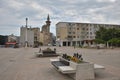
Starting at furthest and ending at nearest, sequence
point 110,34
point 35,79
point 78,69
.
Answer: point 110,34 → point 35,79 → point 78,69

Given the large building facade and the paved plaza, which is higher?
the large building facade

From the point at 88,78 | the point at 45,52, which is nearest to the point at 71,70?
the point at 88,78

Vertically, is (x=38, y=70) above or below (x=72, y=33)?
below

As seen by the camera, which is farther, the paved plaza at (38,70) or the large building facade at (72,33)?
the large building facade at (72,33)

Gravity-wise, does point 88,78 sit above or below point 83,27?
below

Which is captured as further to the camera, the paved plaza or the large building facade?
the large building facade

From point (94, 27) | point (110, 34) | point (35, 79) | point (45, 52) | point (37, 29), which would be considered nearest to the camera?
point (35, 79)

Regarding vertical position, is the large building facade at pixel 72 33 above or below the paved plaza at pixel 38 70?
above

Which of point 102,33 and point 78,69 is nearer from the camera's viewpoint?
point 78,69

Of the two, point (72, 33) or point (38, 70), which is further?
point (72, 33)

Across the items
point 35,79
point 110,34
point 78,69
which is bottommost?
point 35,79

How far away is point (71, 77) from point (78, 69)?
0.95m

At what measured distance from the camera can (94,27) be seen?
11819 centimetres

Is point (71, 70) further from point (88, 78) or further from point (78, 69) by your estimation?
point (88, 78)
